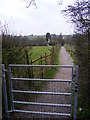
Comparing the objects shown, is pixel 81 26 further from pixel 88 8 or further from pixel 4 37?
pixel 4 37

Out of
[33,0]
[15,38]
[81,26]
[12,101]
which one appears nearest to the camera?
[12,101]

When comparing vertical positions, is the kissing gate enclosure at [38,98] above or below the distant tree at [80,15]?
below

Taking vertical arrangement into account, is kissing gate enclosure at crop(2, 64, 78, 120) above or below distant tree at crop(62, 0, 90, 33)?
below

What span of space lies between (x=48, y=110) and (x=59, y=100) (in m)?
0.39

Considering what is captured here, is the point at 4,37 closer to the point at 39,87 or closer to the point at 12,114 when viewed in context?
the point at 39,87

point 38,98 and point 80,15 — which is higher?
point 80,15

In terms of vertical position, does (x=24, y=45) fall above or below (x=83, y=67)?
above

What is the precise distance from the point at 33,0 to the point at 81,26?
75.6 inches

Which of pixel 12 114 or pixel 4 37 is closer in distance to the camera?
pixel 12 114

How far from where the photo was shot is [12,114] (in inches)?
152

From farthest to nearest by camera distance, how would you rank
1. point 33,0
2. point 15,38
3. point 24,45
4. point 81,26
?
point 24,45 < point 15,38 < point 33,0 < point 81,26

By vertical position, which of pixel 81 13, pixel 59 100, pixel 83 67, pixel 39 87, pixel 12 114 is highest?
pixel 81 13

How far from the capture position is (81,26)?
3980 mm

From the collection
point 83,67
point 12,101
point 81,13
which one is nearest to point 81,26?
point 81,13
